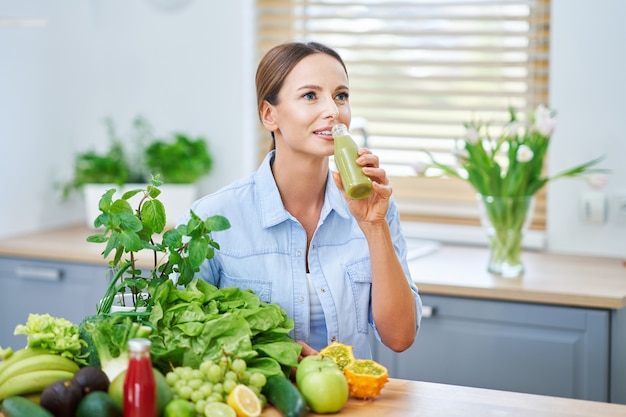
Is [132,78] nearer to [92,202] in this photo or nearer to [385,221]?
[92,202]

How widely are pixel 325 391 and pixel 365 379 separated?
0.11m

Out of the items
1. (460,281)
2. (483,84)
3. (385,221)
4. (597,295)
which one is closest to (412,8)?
(483,84)

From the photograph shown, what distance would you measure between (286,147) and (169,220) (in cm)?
147

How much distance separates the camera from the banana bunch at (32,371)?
1.54 m

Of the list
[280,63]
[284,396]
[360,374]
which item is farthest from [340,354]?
[280,63]

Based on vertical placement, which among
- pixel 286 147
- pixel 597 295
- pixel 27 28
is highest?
pixel 27 28

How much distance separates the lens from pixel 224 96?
369cm

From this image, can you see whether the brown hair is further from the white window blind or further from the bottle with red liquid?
the white window blind

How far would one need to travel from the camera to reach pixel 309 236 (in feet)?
7.06

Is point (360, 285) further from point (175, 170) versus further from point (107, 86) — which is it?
point (107, 86)

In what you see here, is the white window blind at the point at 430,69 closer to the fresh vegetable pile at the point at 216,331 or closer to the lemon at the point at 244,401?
the fresh vegetable pile at the point at 216,331

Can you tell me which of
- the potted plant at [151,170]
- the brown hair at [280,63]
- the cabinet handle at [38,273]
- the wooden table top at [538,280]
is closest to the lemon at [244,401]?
the brown hair at [280,63]

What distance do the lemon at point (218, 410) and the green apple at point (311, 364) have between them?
16 centimetres

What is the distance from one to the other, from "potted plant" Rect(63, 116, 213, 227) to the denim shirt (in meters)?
1.39
